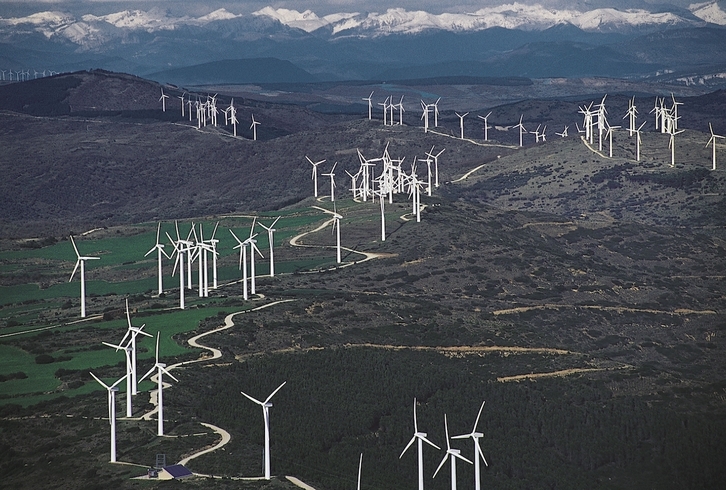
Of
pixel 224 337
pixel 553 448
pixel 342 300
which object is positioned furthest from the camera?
pixel 342 300

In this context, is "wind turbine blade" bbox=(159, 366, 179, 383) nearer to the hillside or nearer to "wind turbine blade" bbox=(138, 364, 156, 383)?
the hillside

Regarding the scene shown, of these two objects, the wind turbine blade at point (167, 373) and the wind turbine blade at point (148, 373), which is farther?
the wind turbine blade at point (148, 373)

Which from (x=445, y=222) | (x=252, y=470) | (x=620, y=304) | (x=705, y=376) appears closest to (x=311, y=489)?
(x=252, y=470)

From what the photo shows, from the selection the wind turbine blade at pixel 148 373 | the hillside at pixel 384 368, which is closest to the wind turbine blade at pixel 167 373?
the hillside at pixel 384 368

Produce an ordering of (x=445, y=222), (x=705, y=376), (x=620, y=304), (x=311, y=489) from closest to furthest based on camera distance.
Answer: (x=311, y=489), (x=705, y=376), (x=620, y=304), (x=445, y=222)

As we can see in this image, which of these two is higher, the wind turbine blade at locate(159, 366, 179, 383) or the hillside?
the wind turbine blade at locate(159, 366, 179, 383)

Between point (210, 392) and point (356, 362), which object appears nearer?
point (210, 392)

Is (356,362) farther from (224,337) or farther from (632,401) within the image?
(632,401)

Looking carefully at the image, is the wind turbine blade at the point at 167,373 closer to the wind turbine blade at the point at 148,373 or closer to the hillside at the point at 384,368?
the hillside at the point at 384,368

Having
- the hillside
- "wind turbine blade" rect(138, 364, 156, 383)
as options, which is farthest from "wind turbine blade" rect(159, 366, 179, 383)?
"wind turbine blade" rect(138, 364, 156, 383)

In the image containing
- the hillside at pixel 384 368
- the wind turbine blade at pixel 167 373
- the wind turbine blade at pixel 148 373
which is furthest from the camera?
the wind turbine blade at pixel 148 373

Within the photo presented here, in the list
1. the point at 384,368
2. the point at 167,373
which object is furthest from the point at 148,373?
the point at 384,368
